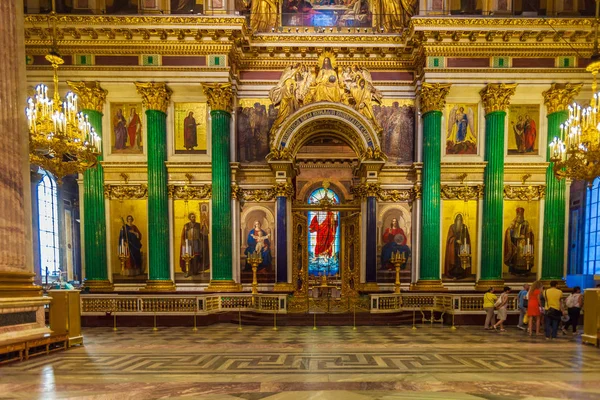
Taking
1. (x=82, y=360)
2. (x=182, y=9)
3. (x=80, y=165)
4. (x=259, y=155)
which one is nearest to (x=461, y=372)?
(x=82, y=360)

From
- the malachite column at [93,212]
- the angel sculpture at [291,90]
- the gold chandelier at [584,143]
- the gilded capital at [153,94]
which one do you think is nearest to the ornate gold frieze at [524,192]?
the gold chandelier at [584,143]

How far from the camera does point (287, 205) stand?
14781 millimetres

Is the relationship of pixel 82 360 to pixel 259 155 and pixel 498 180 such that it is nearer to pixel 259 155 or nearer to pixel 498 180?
pixel 259 155

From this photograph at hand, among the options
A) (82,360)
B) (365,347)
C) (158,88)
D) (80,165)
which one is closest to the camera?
(82,360)

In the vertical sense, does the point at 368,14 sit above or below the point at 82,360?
above

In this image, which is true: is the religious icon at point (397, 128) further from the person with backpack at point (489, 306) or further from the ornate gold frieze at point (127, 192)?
the ornate gold frieze at point (127, 192)

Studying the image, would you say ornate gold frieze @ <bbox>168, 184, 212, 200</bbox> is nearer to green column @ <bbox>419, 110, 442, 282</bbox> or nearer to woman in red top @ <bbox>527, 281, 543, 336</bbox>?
green column @ <bbox>419, 110, 442, 282</bbox>

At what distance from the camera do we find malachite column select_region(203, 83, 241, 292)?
13672mm

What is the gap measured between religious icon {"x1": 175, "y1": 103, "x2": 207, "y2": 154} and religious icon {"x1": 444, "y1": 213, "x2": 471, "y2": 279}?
960 cm

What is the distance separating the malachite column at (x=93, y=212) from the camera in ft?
45.0

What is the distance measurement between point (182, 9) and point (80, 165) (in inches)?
326

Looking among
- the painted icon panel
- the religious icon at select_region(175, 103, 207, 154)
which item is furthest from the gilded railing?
the painted icon panel

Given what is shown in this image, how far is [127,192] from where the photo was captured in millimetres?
14320

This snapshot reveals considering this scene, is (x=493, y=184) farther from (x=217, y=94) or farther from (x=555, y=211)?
(x=217, y=94)
